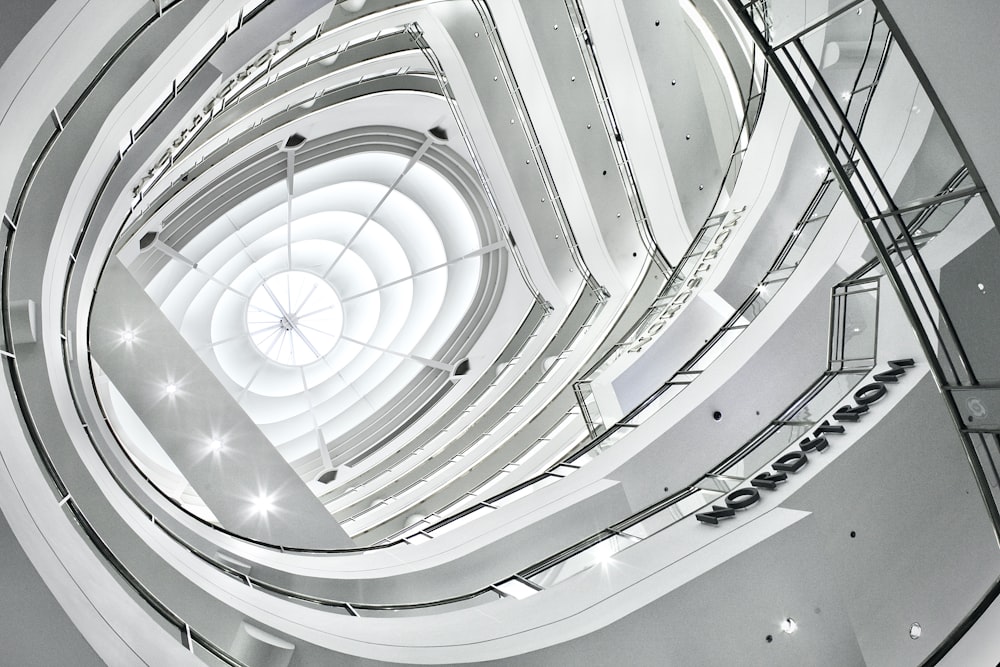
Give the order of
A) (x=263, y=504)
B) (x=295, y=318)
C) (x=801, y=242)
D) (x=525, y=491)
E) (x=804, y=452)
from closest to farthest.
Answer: (x=804, y=452)
(x=801, y=242)
(x=525, y=491)
(x=263, y=504)
(x=295, y=318)

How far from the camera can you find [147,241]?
11.9 m

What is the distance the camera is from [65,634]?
3447 mm

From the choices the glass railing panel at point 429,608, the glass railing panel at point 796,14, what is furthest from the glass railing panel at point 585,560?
the glass railing panel at point 796,14

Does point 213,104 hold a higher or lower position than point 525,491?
higher

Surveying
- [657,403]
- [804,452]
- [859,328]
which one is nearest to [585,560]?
[804,452]

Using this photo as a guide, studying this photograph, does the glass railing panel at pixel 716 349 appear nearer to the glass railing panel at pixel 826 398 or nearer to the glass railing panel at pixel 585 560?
the glass railing panel at pixel 826 398

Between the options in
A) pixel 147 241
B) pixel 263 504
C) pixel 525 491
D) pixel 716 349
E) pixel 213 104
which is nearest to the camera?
pixel 213 104

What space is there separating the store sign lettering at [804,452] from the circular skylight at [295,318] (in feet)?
43.2

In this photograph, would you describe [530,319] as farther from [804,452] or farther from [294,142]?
[804,452]

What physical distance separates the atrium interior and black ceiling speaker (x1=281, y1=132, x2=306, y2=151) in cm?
10

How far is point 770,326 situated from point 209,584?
22.5 ft

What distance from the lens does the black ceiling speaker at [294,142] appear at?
1241cm

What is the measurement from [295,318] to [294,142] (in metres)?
5.67

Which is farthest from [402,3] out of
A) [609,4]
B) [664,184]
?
[664,184]
